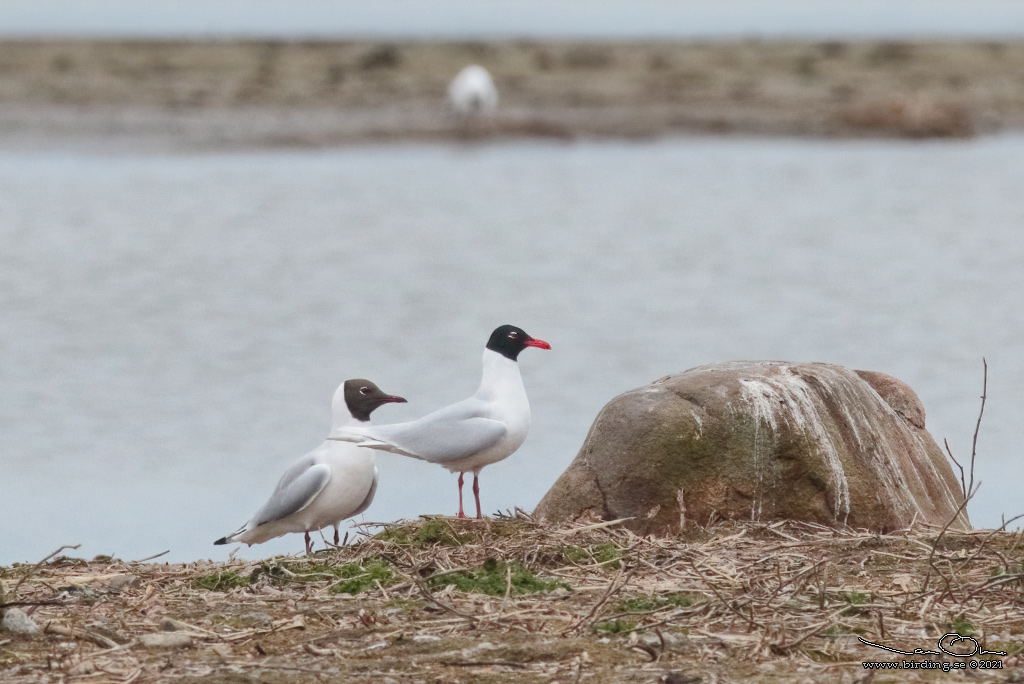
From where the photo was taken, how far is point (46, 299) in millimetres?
16516

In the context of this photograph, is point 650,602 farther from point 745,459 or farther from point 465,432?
point 465,432

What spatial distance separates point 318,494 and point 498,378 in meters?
1.08

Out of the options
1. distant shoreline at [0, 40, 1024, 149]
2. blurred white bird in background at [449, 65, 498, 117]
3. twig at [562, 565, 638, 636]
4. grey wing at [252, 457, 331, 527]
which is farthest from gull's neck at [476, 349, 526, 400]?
blurred white bird in background at [449, 65, 498, 117]

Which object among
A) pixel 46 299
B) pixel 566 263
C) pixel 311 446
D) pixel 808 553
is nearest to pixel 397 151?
pixel 566 263

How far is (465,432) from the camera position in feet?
24.2

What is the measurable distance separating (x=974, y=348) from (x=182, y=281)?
883 centimetres

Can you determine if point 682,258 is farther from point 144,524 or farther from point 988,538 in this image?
point 988,538

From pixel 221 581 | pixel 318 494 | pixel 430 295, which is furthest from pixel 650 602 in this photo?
pixel 430 295

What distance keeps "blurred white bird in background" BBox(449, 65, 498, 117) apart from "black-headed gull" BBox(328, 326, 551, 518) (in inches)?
891

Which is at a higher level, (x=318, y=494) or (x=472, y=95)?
(x=472, y=95)

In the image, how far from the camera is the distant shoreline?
1100 inches

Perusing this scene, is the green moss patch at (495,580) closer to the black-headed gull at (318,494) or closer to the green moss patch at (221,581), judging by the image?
the green moss patch at (221,581)

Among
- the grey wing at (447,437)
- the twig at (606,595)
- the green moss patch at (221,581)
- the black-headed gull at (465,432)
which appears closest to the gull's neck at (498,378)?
the black-headed gull at (465,432)

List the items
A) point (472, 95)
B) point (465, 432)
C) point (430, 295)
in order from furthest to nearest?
1. point (472, 95)
2. point (430, 295)
3. point (465, 432)
